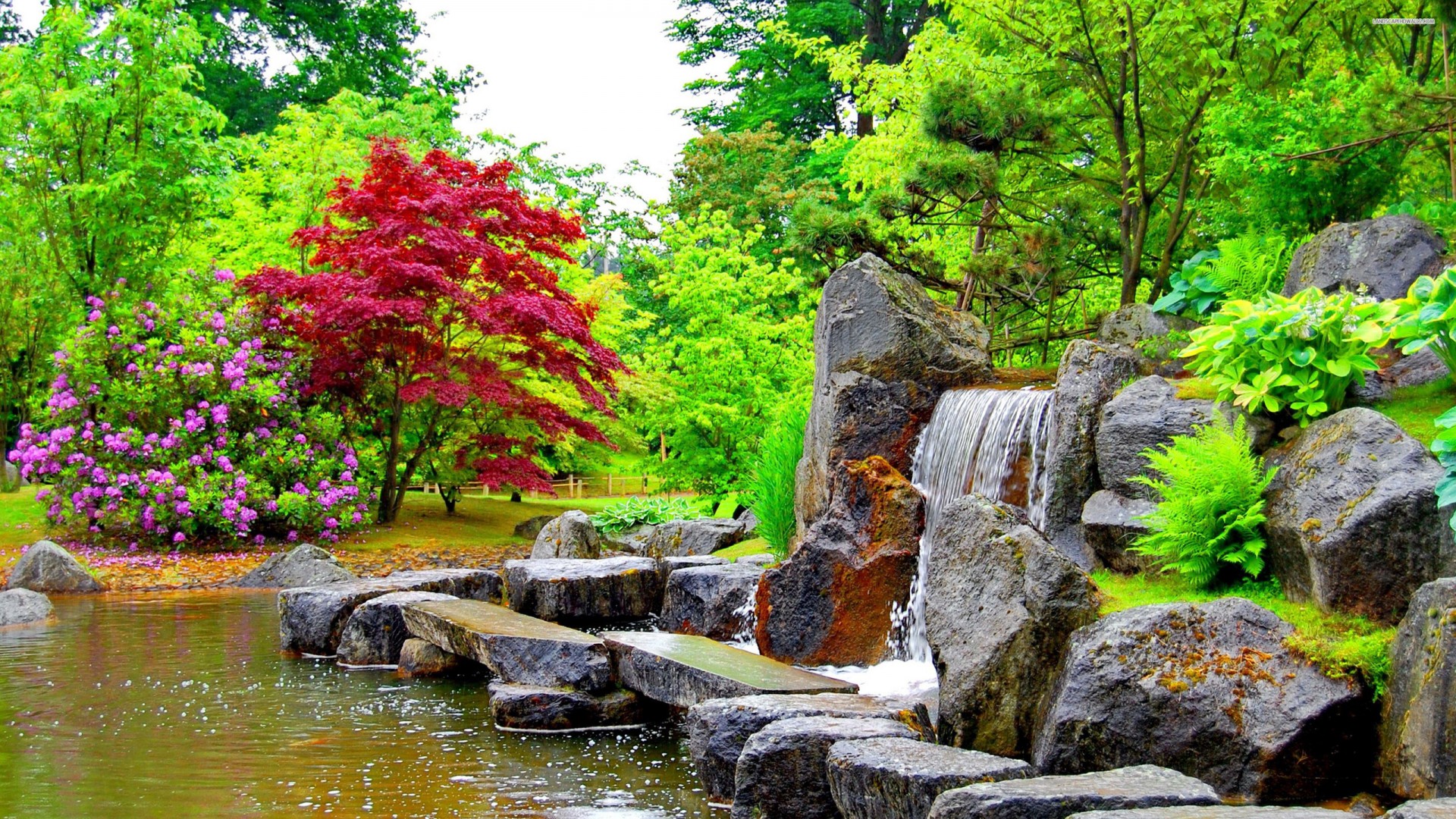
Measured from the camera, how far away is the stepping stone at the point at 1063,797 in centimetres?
349

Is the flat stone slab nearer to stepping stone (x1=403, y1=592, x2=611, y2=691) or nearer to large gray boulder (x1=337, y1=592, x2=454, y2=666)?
stepping stone (x1=403, y1=592, x2=611, y2=691)

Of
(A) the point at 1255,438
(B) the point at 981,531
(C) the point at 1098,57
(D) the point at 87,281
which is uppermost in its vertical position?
(C) the point at 1098,57

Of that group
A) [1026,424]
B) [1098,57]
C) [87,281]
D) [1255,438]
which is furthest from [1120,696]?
[87,281]

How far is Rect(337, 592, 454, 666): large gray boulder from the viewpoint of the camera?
29.7ft

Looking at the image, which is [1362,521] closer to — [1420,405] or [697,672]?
[1420,405]

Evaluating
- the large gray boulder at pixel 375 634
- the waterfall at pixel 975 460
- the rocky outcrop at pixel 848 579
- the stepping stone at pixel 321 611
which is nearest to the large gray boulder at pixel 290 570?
the stepping stone at pixel 321 611

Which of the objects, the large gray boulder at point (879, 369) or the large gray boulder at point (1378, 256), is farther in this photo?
the large gray boulder at point (879, 369)

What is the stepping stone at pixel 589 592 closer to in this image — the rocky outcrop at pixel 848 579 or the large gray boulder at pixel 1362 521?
the rocky outcrop at pixel 848 579

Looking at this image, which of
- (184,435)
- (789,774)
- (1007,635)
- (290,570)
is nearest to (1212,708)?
(1007,635)

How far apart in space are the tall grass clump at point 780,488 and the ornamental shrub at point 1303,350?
15.2 feet

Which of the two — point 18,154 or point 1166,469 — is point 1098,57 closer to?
point 1166,469

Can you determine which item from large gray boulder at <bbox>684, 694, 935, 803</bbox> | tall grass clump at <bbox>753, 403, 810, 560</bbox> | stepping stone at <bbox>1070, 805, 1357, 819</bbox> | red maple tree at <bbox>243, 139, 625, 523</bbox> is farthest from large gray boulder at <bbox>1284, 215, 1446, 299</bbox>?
red maple tree at <bbox>243, 139, 625, 523</bbox>

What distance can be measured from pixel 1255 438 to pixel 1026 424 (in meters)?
2.01

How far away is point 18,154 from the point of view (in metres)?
18.2
